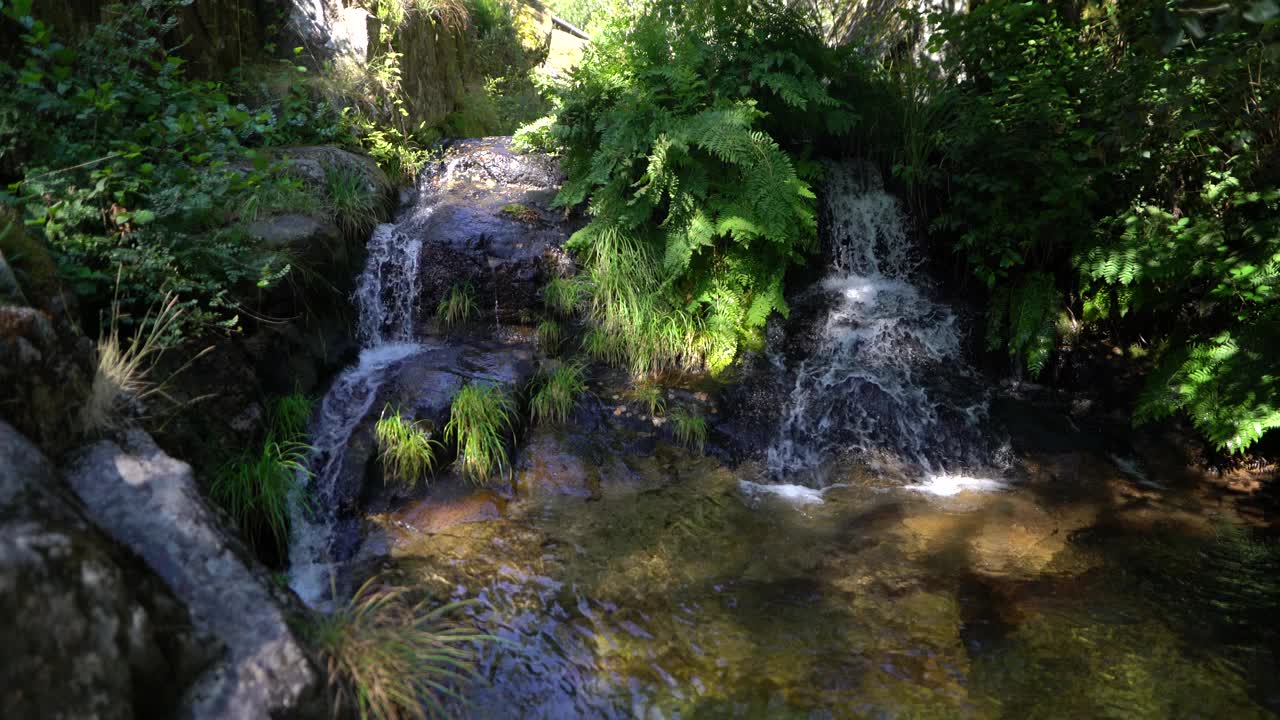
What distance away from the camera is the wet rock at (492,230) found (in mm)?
7074

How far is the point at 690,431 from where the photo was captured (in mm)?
5926

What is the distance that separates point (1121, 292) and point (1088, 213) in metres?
0.71

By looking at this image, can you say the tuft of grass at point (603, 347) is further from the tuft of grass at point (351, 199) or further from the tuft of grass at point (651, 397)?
the tuft of grass at point (351, 199)

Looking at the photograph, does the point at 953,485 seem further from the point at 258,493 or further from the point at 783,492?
the point at 258,493

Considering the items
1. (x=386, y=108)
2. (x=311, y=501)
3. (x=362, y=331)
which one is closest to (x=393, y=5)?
(x=386, y=108)

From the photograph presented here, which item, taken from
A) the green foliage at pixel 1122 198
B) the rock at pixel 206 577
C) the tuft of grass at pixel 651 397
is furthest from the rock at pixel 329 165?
the green foliage at pixel 1122 198

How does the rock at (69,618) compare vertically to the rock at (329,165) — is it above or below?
below

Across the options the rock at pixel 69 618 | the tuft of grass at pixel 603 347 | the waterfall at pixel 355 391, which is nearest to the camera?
the rock at pixel 69 618

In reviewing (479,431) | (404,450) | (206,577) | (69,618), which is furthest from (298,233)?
(69,618)

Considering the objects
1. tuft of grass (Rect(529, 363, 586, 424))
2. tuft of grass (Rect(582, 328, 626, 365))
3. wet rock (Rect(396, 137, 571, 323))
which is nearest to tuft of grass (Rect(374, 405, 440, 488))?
tuft of grass (Rect(529, 363, 586, 424))

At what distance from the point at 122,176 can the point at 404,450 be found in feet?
7.85

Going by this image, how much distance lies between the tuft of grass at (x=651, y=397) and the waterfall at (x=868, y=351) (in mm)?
993

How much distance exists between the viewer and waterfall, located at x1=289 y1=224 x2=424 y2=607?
14.8 feet

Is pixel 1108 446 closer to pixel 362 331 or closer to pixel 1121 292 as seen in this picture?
pixel 1121 292
